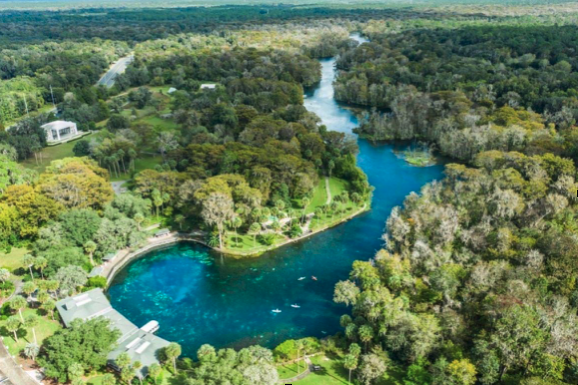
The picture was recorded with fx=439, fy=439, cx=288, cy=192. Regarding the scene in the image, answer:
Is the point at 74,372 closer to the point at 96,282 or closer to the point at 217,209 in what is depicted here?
the point at 96,282

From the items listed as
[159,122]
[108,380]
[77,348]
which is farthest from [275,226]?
[159,122]

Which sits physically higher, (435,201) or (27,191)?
(27,191)

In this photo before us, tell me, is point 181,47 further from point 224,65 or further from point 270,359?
point 270,359

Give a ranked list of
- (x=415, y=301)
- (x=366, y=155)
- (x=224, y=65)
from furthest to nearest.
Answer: (x=224, y=65) < (x=366, y=155) < (x=415, y=301)

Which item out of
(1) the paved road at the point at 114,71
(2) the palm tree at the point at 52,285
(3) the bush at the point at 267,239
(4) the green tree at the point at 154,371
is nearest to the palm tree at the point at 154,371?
(4) the green tree at the point at 154,371

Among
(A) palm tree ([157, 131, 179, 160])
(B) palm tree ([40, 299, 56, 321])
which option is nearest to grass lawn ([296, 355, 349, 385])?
(B) palm tree ([40, 299, 56, 321])

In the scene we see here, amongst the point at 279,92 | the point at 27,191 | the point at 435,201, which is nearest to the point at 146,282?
the point at 27,191

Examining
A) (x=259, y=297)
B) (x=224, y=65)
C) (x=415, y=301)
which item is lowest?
(x=259, y=297)
